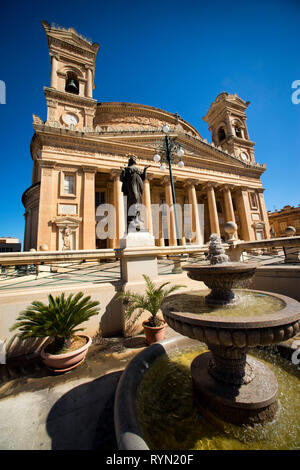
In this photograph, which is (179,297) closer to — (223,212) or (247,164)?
(223,212)

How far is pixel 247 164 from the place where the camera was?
25.7 meters

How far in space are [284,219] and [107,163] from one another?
120 feet

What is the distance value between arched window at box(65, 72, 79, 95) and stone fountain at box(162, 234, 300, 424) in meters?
27.3

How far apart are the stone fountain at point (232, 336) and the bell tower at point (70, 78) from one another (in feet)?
69.6

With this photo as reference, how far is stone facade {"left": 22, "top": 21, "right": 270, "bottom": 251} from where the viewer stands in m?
16.0

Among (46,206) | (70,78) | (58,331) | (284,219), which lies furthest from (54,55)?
(284,219)

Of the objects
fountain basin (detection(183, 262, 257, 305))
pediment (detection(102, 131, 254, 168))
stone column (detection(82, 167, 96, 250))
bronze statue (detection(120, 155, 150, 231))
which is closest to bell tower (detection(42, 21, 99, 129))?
pediment (detection(102, 131, 254, 168))

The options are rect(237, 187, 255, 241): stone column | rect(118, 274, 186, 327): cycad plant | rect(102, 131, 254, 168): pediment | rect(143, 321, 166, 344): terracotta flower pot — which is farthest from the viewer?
rect(237, 187, 255, 241): stone column

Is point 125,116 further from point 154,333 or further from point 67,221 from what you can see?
point 154,333

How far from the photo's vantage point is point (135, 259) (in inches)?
193

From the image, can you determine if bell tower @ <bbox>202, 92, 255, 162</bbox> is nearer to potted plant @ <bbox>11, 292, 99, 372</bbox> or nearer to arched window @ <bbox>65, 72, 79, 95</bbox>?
arched window @ <bbox>65, 72, 79, 95</bbox>

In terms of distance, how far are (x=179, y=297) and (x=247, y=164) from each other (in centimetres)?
2859

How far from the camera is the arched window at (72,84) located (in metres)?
20.9

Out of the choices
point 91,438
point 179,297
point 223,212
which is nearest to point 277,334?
point 179,297
